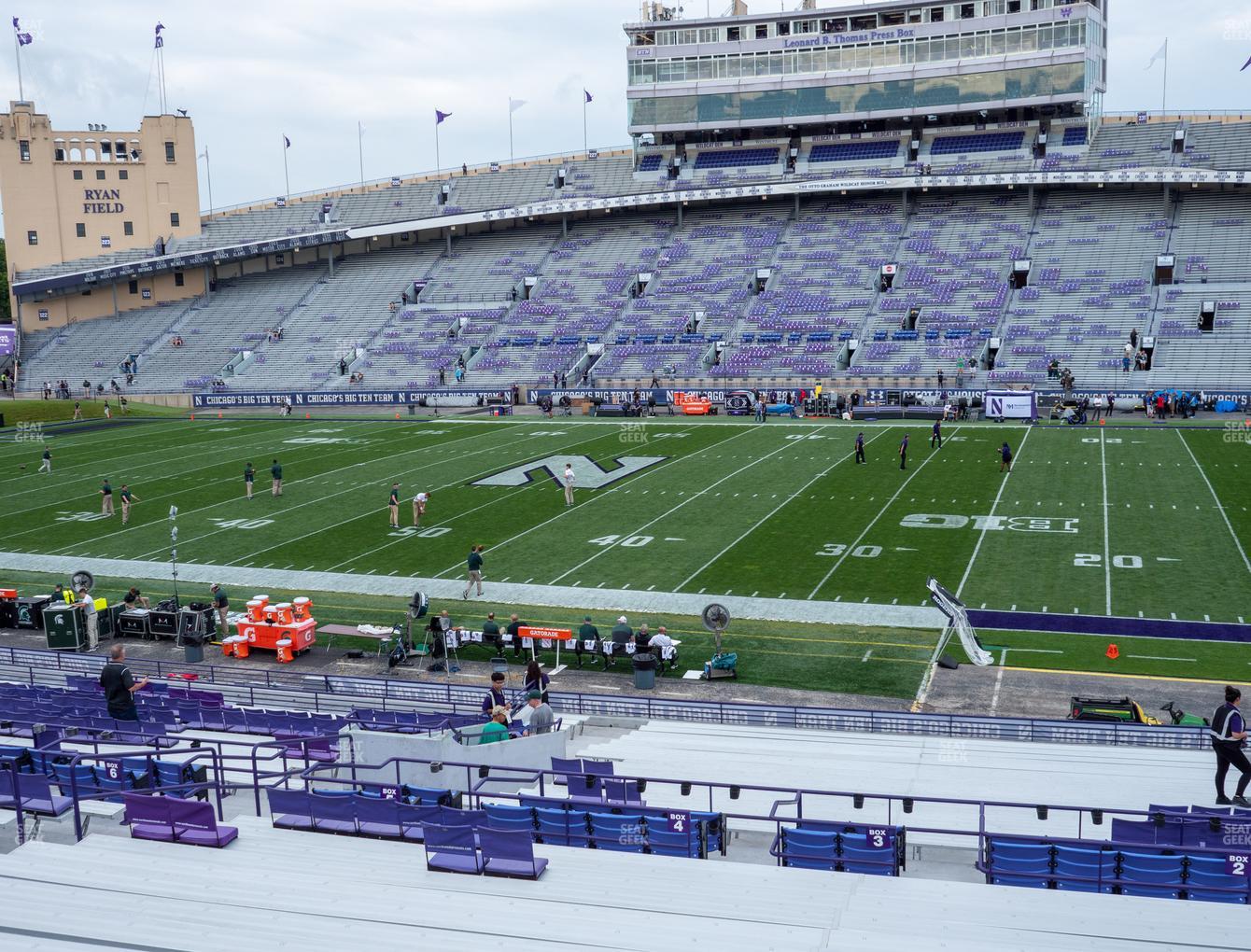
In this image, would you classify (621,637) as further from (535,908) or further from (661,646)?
(535,908)

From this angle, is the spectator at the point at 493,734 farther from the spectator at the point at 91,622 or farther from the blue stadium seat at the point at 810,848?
the spectator at the point at 91,622

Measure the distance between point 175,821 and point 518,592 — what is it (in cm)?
1623

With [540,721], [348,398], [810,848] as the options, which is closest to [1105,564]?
[540,721]

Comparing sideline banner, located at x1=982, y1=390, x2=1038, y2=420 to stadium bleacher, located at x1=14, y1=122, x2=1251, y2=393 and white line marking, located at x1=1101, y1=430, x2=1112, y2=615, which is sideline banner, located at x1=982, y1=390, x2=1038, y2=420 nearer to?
stadium bleacher, located at x1=14, y1=122, x2=1251, y2=393

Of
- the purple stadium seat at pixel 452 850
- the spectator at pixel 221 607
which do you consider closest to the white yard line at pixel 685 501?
the spectator at pixel 221 607

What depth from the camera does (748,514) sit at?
105ft

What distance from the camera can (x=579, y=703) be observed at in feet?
56.2

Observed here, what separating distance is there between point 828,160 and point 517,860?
245 feet

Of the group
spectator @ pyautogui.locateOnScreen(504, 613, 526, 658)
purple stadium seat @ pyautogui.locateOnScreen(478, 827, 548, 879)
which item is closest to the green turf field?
spectator @ pyautogui.locateOnScreen(504, 613, 526, 658)

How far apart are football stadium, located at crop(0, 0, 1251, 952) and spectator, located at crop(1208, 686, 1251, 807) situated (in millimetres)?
50

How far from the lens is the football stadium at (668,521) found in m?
8.94

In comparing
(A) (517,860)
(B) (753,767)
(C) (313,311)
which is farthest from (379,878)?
(C) (313,311)

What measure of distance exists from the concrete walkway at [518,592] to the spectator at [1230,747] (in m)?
10.4

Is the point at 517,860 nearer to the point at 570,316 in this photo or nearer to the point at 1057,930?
the point at 1057,930
